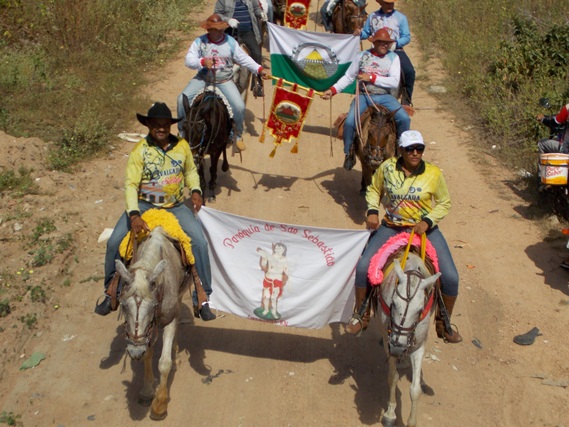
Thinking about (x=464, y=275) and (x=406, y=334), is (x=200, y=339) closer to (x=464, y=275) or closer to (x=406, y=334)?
(x=406, y=334)

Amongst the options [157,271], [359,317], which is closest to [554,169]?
[359,317]

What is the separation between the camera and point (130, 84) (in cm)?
1608

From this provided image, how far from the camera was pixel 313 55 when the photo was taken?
13992mm

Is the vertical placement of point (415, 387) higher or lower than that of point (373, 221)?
lower

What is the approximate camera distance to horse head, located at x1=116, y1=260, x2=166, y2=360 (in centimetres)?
665

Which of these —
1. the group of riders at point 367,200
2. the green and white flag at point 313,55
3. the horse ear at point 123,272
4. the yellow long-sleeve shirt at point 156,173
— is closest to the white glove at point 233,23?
the green and white flag at point 313,55

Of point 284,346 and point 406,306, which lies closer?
point 406,306

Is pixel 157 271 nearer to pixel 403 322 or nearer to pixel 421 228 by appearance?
pixel 403 322

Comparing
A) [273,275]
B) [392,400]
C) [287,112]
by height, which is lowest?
[392,400]

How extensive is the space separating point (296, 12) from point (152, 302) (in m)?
13.1

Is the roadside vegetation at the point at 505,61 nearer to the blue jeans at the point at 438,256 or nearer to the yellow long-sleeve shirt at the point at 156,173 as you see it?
the blue jeans at the point at 438,256

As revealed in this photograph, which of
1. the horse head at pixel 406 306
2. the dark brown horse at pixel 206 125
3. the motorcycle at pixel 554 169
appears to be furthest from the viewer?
the motorcycle at pixel 554 169

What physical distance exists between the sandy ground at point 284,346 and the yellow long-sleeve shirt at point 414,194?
6.56ft

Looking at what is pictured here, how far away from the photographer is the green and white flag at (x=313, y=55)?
13914mm
